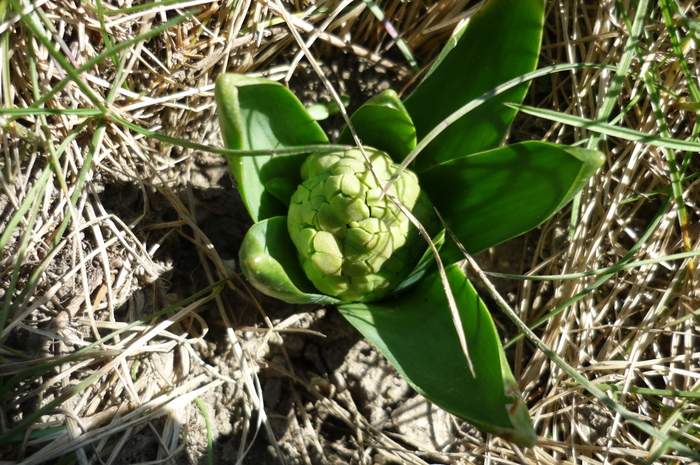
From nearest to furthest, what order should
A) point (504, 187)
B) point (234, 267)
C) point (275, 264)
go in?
point (275, 264), point (504, 187), point (234, 267)

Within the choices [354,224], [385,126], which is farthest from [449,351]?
[385,126]

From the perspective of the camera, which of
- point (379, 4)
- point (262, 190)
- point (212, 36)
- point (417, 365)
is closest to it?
point (417, 365)

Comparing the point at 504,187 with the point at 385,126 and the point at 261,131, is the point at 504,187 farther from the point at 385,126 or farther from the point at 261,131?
the point at 261,131

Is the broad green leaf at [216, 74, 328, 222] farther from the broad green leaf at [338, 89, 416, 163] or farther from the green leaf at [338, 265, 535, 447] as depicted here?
the green leaf at [338, 265, 535, 447]

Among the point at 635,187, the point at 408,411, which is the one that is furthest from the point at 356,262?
the point at 635,187

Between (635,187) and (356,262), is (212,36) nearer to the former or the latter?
(356,262)

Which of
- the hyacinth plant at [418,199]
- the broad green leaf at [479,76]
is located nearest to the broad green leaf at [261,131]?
the hyacinth plant at [418,199]

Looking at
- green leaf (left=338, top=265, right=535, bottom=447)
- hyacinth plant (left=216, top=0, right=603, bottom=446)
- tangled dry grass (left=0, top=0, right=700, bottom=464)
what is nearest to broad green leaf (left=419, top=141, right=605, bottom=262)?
hyacinth plant (left=216, top=0, right=603, bottom=446)
